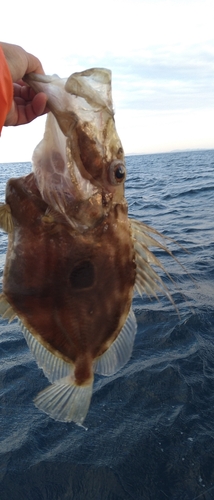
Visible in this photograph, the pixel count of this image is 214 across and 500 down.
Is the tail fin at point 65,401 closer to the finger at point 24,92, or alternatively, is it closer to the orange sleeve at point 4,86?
the orange sleeve at point 4,86

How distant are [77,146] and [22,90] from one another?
76 centimetres

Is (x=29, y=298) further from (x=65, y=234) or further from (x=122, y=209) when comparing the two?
(x=122, y=209)

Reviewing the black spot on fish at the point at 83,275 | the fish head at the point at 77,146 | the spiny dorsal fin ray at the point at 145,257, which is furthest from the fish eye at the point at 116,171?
the black spot on fish at the point at 83,275

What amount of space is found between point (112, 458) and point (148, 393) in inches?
44.6

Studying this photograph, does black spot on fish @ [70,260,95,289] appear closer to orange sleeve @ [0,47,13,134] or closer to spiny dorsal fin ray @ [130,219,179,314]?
spiny dorsal fin ray @ [130,219,179,314]

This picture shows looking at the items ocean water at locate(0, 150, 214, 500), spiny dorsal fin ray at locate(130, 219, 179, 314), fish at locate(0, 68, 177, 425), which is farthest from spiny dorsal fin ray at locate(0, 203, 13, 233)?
ocean water at locate(0, 150, 214, 500)

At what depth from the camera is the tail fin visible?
2562 mm

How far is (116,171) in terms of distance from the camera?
230 cm

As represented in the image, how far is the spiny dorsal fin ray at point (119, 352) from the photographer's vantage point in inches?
106

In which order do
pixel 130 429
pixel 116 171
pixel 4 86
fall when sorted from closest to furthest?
pixel 4 86 → pixel 116 171 → pixel 130 429

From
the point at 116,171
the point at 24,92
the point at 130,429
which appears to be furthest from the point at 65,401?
the point at 130,429

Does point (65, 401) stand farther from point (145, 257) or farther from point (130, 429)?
point (130, 429)

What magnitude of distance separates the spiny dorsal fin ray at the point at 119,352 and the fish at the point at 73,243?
0.03 meters

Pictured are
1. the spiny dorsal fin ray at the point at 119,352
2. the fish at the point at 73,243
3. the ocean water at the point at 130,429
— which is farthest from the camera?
the ocean water at the point at 130,429
